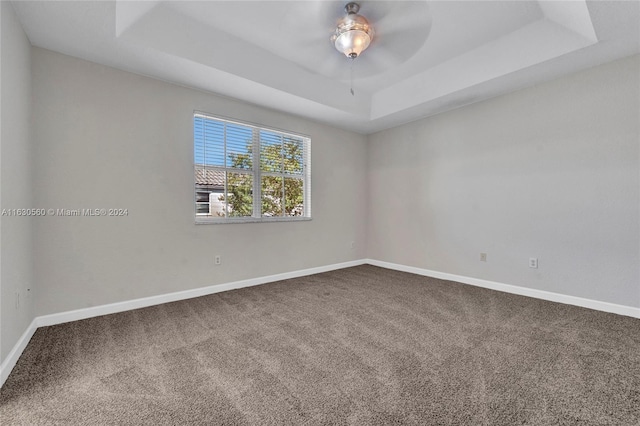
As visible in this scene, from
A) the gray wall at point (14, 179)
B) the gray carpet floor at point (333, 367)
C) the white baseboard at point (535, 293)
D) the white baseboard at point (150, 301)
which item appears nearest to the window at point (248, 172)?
the white baseboard at point (150, 301)

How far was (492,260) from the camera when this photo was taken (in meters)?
3.70

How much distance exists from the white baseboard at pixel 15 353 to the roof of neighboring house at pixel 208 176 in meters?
1.94

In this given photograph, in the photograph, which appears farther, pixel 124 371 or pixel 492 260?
pixel 492 260

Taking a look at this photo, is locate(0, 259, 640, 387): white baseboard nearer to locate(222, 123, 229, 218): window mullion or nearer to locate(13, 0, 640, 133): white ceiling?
locate(222, 123, 229, 218): window mullion

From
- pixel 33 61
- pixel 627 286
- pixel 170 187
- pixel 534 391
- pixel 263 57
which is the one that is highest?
pixel 263 57

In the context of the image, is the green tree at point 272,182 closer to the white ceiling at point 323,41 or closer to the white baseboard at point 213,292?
the white ceiling at point 323,41

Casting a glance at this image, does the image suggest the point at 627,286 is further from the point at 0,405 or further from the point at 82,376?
the point at 0,405

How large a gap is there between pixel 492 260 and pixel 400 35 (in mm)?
2928

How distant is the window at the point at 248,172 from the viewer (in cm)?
350

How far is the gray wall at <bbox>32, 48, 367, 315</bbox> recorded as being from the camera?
101 inches

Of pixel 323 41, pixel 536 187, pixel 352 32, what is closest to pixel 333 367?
pixel 352 32

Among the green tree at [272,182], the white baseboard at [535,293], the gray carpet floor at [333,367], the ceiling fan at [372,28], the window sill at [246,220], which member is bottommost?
the gray carpet floor at [333,367]

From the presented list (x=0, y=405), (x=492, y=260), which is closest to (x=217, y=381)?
(x=0, y=405)

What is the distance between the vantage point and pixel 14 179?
2.02m
